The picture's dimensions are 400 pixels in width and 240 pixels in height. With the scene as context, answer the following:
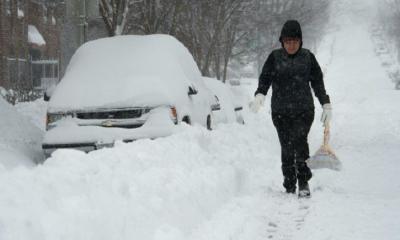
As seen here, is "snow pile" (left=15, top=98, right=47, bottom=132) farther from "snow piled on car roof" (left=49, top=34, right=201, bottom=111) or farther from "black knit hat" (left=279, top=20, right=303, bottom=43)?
"black knit hat" (left=279, top=20, right=303, bottom=43)

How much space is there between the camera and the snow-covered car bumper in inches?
273

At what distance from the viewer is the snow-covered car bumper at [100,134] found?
6941mm

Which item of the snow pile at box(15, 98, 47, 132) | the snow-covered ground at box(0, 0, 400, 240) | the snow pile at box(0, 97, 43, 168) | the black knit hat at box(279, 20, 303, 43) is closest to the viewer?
the snow-covered ground at box(0, 0, 400, 240)

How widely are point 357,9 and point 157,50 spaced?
134 meters

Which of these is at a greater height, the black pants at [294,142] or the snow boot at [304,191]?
the black pants at [294,142]

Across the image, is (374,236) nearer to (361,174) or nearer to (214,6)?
(361,174)

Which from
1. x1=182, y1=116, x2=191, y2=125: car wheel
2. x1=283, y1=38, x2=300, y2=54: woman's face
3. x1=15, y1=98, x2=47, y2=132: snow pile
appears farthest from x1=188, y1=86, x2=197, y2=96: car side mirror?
x1=15, y1=98, x2=47, y2=132: snow pile

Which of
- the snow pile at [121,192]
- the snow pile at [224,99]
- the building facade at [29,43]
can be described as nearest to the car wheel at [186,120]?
the snow pile at [121,192]

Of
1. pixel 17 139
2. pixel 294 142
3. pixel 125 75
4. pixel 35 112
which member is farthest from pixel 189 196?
pixel 35 112

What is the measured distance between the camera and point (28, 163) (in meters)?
6.87

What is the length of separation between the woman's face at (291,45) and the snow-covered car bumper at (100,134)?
1.74 m

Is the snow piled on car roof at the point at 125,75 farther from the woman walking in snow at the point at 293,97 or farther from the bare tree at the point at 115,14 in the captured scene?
the bare tree at the point at 115,14

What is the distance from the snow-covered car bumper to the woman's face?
174cm

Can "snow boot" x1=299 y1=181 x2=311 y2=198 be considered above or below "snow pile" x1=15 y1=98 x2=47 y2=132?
below
